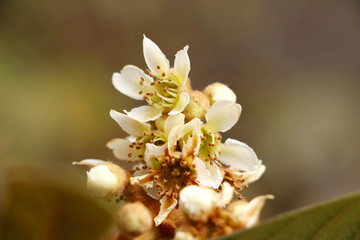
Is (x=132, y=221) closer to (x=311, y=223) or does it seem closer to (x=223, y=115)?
(x=311, y=223)

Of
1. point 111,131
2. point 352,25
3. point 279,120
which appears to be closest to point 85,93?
point 111,131

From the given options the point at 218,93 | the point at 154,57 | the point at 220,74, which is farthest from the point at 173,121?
the point at 220,74

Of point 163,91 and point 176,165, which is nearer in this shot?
point 176,165

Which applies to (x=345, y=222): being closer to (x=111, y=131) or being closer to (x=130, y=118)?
(x=130, y=118)

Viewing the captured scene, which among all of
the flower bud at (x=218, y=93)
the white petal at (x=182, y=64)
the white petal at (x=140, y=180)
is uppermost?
the white petal at (x=182, y=64)

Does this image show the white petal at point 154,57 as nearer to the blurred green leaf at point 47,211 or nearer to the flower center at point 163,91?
the flower center at point 163,91

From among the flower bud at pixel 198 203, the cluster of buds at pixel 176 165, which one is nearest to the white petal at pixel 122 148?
the cluster of buds at pixel 176 165

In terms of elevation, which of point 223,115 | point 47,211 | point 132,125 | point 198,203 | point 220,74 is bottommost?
point 47,211
